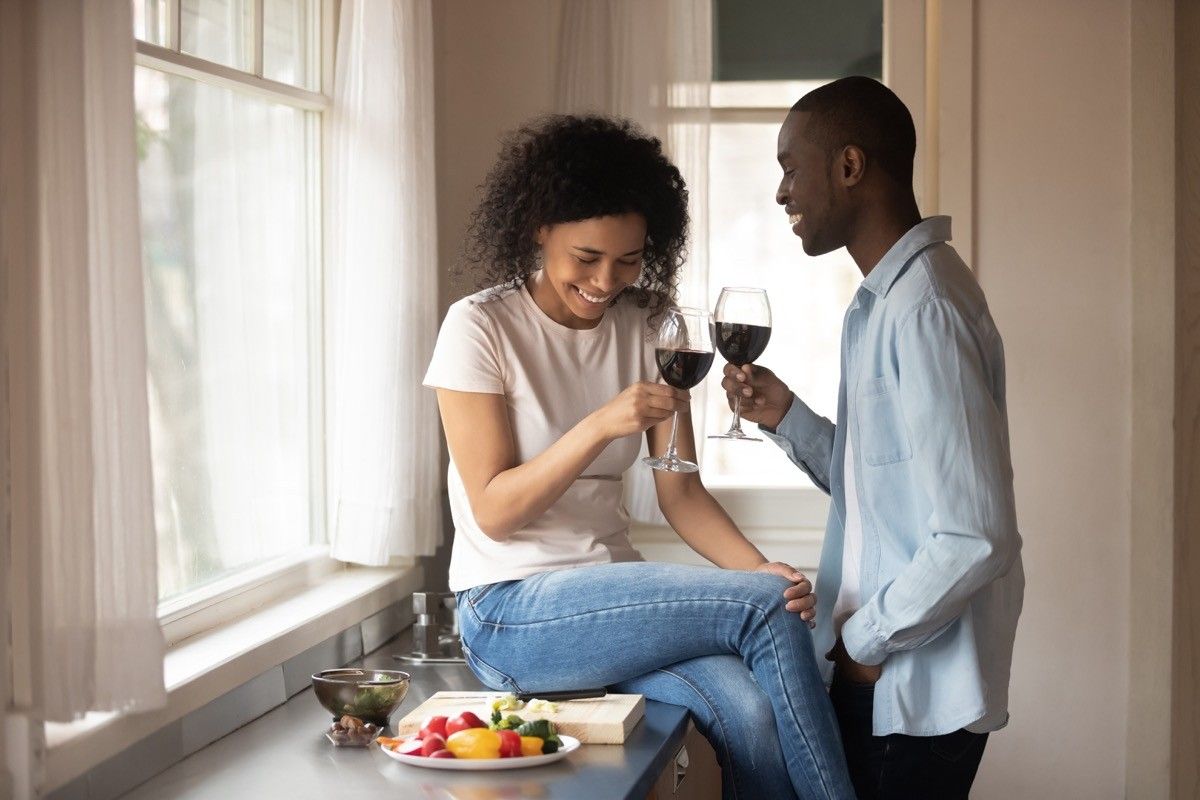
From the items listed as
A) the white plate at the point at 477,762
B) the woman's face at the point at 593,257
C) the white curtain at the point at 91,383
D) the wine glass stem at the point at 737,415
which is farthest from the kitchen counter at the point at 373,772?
the woman's face at the point at 593,257

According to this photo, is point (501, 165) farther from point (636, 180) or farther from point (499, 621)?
point (499, 621)

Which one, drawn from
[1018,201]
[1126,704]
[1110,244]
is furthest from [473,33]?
[1126,704]

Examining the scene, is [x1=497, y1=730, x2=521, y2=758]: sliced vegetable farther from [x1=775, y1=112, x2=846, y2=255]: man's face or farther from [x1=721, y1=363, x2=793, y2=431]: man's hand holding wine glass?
[x1=775, y1=112, x2=846, y2=255]: man's face

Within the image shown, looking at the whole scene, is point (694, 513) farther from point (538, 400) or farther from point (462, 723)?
point (462, 723)

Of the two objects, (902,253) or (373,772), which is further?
(902,253)

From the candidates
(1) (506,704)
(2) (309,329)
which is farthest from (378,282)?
(1) (506,704)

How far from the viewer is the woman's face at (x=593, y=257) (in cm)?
217

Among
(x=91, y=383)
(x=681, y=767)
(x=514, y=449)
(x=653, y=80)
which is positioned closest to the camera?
(x=91, y=383)

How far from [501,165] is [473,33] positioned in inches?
41.4

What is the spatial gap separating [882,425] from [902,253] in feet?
0.83

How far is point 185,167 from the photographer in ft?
7.29

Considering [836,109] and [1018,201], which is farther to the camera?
[1018,201]

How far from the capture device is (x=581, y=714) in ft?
6.39

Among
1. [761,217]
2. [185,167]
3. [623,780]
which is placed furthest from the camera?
[761,217]
